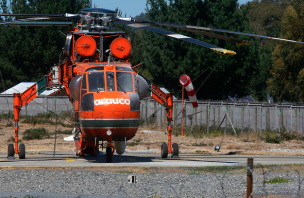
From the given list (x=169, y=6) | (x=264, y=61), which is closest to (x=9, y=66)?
(x=169, y=6)

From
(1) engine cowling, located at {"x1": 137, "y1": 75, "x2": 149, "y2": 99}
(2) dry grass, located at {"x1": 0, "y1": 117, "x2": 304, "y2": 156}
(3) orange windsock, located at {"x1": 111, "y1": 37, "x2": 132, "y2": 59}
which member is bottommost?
(2) dry grass, located at {"x1": 0, "y1": 117, "x2": 304, "y2": 156}

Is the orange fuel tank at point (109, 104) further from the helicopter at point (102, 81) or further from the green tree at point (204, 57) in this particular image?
the green tree at point (204, 57)

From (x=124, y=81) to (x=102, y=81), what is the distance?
2.46 ft

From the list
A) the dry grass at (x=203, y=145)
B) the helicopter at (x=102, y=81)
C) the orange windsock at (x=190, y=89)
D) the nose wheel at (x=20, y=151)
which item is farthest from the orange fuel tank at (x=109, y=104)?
the orange windsock at (x=190, y=89)

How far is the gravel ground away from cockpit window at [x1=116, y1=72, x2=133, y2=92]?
10.5 ft

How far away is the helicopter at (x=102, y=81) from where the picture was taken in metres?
16.0

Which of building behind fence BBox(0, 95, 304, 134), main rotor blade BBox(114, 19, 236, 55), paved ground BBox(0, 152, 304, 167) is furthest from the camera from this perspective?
building behind fence BBox(0, 95, 304, 134)

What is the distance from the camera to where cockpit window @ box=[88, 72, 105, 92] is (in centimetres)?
1647

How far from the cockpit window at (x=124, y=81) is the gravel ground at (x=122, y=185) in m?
3.21

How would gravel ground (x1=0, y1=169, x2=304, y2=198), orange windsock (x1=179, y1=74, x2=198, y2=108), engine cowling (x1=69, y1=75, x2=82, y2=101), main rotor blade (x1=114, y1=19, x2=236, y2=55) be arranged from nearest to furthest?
gravel ground (x1=0, y1=169, x2=304, y2=198), main rotor blade (x1=114, y1=19, x2=236, y2=55), engine cowling (x1=69, y1=75, x2=82, y2=101), orange windsock (x1=179, y1=74, x2=198, y2=108)

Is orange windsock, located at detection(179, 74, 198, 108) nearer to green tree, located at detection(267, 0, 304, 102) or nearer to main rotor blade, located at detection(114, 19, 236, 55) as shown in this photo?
main rotor blade, located at detection(114, 19, 236, 55)

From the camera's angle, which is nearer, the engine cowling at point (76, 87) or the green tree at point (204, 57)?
the engine cowling at point (76, 87)

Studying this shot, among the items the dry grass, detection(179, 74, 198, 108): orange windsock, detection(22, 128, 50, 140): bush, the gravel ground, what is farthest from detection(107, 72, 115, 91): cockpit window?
detection(22, 128, 50, 140): bush

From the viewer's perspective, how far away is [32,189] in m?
11.7
